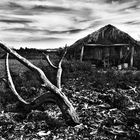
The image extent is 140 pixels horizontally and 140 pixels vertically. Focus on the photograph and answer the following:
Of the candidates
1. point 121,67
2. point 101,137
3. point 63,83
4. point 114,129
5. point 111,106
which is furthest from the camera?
point 121,67

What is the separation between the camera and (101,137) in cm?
480

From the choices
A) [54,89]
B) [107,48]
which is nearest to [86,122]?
[54,89]

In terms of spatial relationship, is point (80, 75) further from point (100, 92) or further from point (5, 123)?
point (5, 123)

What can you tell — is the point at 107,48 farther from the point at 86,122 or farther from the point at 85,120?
the point at 86,122

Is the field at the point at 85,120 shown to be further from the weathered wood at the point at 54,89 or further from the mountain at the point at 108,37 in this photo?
the mountain at the point at 108,37

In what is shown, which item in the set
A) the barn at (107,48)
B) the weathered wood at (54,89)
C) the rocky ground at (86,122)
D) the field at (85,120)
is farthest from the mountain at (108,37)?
the weathered wood at (54,89)

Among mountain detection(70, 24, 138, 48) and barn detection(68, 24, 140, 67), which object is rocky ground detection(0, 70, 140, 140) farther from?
barn detection(68, 24, 140, 67)

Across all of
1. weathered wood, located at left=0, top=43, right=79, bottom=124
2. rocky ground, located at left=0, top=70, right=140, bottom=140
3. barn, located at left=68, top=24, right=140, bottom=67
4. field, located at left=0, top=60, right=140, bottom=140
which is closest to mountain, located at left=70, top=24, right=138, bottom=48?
barn, located at left=68, top=24, right=140, bottom=67

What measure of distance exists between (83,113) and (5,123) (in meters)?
2.38

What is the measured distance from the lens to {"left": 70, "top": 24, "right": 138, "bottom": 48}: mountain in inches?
843

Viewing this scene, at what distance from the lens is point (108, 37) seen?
21.8 meters

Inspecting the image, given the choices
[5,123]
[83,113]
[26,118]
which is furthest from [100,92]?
[5,123]

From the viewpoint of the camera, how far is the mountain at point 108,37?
2142 centimetres

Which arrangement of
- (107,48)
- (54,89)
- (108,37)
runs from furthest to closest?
1. (107,48)
2. (108,37)
3. (54,89)
